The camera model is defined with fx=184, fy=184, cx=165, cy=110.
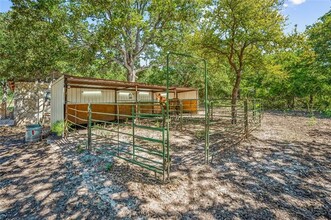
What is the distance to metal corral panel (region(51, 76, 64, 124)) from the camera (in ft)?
28.6

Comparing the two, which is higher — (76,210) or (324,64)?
(324,64)

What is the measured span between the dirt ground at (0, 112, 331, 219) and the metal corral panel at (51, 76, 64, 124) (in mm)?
3401

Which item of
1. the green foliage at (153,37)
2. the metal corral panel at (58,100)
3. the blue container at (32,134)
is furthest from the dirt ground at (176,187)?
the green foliage at (153,37)

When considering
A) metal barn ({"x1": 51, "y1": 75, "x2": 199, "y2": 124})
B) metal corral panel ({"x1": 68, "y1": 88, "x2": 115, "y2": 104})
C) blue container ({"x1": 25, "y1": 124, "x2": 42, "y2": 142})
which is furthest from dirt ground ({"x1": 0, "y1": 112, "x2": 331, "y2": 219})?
metal corral panel ({"x1": 68, "y1": 88, "x2": 115, "y2": 104})

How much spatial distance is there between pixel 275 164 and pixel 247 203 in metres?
2.22

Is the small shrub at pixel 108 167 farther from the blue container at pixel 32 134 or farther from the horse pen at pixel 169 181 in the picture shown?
the blue container at pixel 32 134

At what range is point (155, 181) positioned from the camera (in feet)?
12.5

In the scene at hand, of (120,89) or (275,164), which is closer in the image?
(275,164)

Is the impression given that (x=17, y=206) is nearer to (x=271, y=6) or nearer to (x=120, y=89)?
(x=120, y=89)

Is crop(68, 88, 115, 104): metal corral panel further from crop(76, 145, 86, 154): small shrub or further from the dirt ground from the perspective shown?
the dirt ground

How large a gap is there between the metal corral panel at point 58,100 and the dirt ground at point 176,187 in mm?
3401

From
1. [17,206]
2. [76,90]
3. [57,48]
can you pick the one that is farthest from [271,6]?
[57,48]

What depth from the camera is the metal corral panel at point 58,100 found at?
8.72m

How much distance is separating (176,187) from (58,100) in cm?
836
